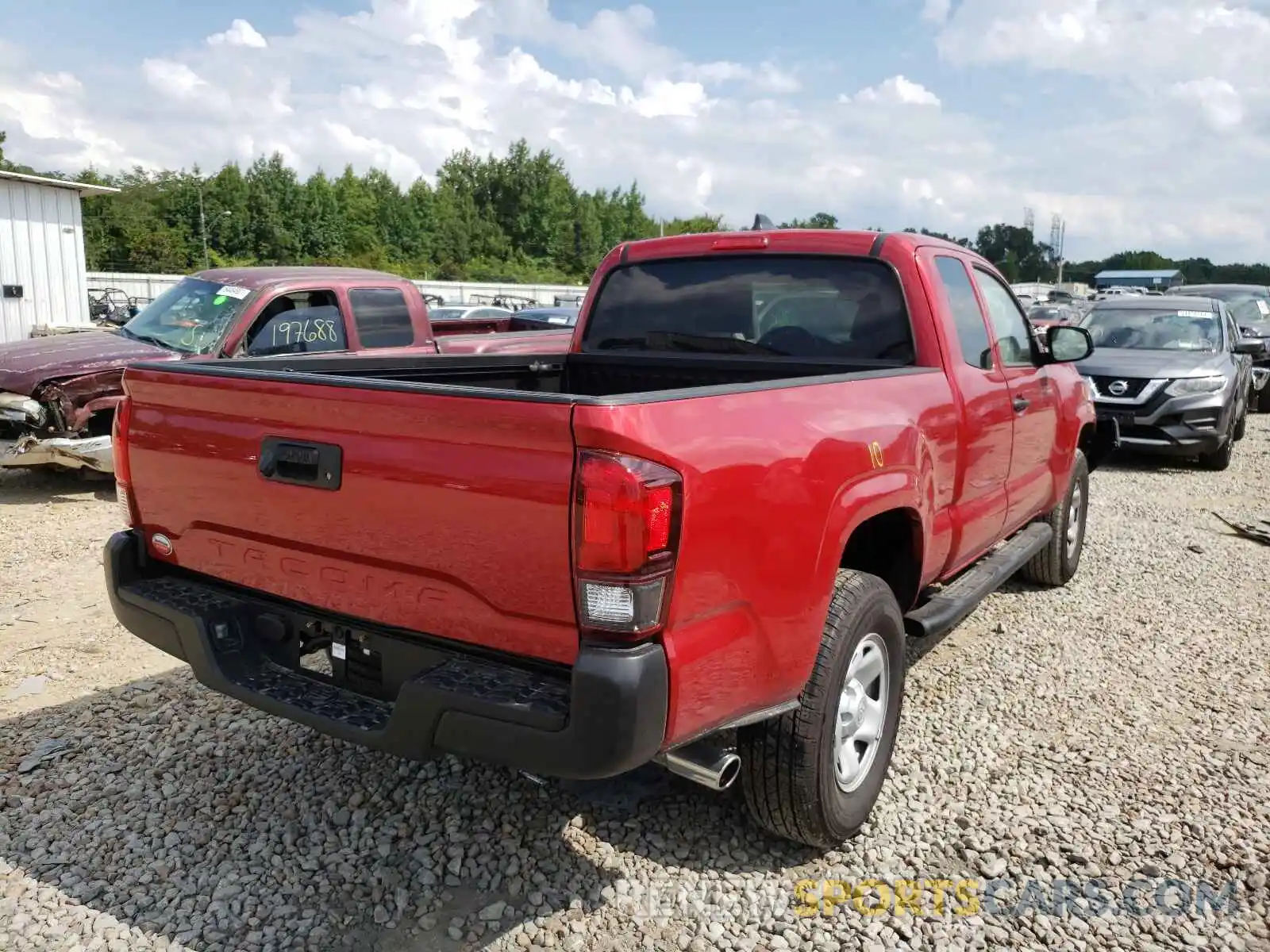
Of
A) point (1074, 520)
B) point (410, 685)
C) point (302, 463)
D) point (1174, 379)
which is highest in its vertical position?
point (302, 463)

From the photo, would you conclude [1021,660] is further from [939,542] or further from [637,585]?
[637,585]

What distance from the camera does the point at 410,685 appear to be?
2410mm

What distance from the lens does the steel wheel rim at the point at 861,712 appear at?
3.07 m

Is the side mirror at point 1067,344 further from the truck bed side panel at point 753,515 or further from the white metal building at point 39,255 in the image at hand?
the white metal building at point 39,255

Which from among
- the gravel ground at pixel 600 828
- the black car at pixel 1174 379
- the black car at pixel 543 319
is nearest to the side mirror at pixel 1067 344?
the gravel ground at pixel 600 828

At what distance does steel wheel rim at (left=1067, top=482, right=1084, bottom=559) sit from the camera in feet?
19.5

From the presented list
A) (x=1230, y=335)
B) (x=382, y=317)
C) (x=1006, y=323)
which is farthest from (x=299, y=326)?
(x=1230, y=335)

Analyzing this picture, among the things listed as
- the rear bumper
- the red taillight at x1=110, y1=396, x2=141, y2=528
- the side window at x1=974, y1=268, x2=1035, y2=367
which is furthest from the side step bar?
the red taillight at x1=110, y1=396, x2=141, y2=528

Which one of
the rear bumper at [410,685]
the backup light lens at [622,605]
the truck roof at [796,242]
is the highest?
the truck roof at [796,242]

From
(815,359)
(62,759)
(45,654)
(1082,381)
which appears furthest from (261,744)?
(1082,381)

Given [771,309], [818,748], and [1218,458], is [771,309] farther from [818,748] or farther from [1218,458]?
[1218,458]

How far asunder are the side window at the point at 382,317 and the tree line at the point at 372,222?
4723 centimetres

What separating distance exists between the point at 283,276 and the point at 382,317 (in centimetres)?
87

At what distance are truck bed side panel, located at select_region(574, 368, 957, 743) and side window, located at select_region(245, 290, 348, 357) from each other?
5912mm
